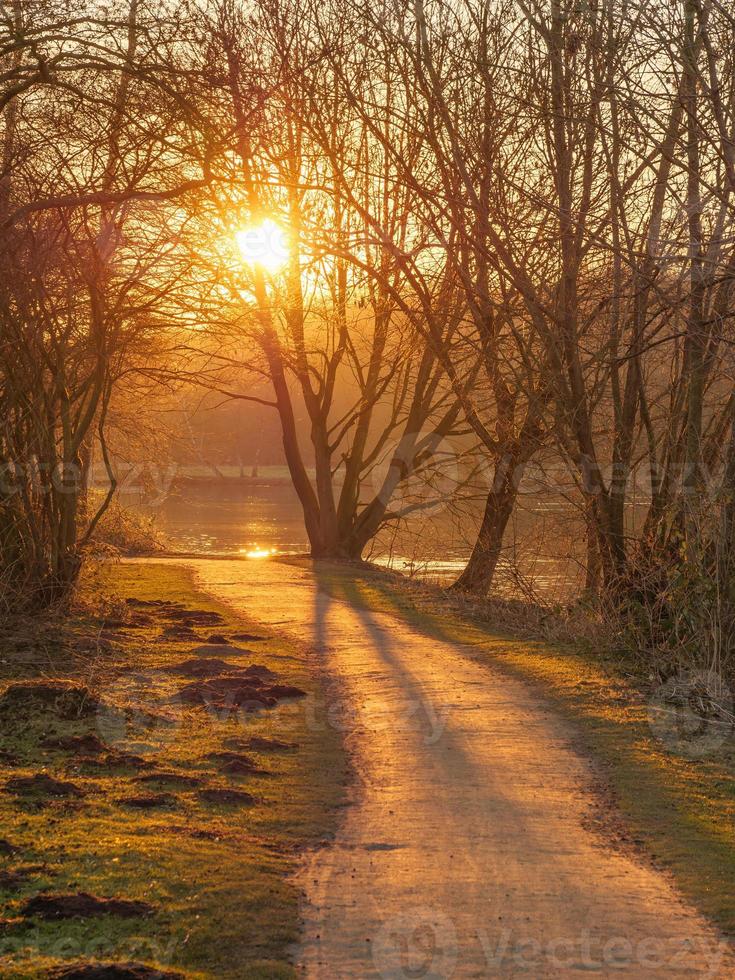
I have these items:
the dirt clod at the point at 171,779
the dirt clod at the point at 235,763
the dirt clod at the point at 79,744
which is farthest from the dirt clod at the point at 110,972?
the dirt clod at the point at 79,744

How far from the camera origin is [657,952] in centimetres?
484

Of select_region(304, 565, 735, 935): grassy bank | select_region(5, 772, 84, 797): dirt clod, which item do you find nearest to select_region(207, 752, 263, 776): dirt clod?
select_region(5, 772, 84, 797): dirt clod

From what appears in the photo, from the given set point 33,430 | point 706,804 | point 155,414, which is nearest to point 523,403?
point 33,430

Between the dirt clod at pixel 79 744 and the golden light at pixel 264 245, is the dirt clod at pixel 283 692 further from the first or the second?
the golden light at pixel 264 245

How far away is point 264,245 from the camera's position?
20672mm

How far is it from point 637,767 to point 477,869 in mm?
2399

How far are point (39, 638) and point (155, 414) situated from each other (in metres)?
17.5

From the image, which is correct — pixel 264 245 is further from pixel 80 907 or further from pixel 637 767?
pixel 80 907

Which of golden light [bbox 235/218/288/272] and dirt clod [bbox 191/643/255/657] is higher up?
golden light [bbox 235/218/288/272]

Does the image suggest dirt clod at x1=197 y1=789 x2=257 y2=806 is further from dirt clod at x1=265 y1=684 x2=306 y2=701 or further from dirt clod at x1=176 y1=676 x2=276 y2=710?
dirt clod at x1=265 y1=684 x2=306 y2=701

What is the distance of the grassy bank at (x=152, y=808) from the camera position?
484 cm

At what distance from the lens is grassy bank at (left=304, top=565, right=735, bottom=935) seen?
6020 mm

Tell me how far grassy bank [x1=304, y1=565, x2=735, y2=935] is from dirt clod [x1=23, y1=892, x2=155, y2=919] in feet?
8.10

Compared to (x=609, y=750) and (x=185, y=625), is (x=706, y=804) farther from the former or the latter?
(x=185, y=625)
